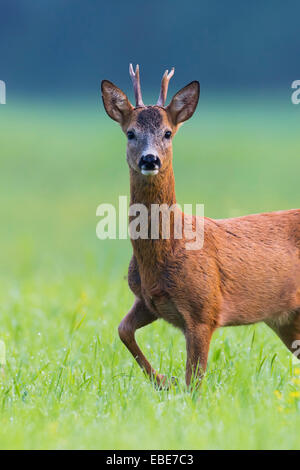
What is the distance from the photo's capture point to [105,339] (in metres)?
6.90

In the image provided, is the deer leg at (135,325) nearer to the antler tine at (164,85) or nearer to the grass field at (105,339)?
the grass field at (105,339)

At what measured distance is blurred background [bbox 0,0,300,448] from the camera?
5.88 m

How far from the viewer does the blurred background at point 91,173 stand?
5879 mm

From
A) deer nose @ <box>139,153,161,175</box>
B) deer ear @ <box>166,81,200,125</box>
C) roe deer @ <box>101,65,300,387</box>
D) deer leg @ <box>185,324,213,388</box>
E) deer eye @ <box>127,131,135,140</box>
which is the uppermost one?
deer ear @ <box>166,81,200,125</box>

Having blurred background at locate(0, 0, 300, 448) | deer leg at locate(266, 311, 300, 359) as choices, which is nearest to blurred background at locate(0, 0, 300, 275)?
blurred background at locate(0, 0, 300, 448)

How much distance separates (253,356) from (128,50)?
23850mm

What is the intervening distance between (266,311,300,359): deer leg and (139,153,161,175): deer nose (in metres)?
1.53

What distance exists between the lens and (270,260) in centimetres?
623

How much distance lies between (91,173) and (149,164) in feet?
52.1

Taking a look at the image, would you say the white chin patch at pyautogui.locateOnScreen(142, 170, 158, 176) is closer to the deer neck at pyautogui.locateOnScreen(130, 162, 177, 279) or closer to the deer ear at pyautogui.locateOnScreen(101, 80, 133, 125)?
the deer neck at pyautogui.locateOnScreen(130, 162, 177, 279)

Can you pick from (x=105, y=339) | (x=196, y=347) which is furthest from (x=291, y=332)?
(x=105, y=339)

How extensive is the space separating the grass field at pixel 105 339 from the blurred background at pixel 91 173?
0.08 feet

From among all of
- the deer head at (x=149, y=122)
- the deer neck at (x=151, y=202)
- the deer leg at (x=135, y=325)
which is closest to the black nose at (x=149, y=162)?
the deer head at (x=149, y=122)

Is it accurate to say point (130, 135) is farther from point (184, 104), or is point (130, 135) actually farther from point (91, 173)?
point (91, 173)
